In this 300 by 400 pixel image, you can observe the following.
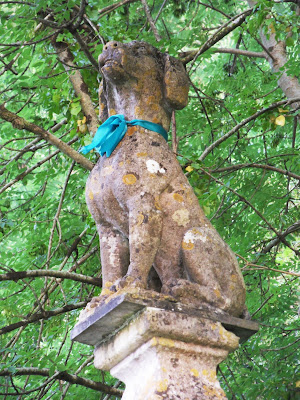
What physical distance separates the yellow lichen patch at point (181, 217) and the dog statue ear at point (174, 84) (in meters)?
0.74

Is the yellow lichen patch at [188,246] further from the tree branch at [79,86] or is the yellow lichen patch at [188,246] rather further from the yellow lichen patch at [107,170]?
the tree branch at [79,86]

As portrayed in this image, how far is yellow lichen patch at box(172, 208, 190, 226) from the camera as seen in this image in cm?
305

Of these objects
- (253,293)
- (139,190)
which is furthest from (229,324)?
(253,293)

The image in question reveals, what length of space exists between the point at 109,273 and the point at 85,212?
2.40 metres

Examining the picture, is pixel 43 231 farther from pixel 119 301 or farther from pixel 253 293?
pixel 119 301

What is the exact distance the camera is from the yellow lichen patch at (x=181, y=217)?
10.0 feet

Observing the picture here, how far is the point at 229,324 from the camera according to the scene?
9.68 feet

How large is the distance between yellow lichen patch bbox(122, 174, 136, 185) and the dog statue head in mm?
465

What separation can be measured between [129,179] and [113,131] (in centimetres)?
35

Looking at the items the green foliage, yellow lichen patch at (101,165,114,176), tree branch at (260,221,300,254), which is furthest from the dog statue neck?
tree branch at (260,221,300,254)

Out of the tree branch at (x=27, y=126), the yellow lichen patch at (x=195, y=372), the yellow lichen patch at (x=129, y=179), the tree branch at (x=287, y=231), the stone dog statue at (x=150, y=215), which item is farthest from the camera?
the tree branch at (x=287, y=231)

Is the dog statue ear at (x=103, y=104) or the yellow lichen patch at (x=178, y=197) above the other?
the dog statue ear at (x=103, y=104)

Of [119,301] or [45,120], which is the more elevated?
[45,120]

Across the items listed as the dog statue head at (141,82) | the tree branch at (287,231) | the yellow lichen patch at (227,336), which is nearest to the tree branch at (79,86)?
the dog statue head at (141,82)
